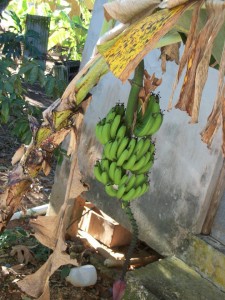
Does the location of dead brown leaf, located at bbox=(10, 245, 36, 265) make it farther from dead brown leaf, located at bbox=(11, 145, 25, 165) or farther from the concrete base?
dead brown leaf, located at bbox=(11, 145, 25, 165)

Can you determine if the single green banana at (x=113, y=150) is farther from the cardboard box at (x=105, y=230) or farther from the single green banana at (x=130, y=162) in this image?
the cardboard box at (x=105, y=230)

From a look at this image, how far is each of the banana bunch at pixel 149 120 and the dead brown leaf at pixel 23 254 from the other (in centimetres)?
271

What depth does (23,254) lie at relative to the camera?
202 inches

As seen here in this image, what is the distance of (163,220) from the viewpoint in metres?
4.60

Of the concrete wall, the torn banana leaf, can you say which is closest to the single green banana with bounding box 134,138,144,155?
the torn banana leaf

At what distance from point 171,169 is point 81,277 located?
122cm

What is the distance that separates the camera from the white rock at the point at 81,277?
4.89m

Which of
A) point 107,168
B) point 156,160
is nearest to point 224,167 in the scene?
point 156,160

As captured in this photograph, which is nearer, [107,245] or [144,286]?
[144,286]

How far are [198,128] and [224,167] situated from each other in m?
0.33

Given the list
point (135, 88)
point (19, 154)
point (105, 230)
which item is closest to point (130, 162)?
point (135, 88)

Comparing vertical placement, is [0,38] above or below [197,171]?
above

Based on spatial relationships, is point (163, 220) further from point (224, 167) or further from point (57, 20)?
point (57, 20)

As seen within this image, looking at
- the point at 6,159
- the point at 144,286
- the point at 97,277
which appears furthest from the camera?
the point at 6,159
